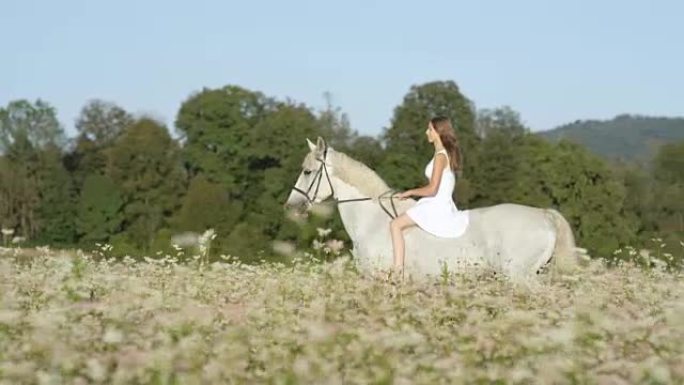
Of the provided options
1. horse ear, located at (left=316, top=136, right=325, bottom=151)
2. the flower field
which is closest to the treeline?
horse ear, located at (left=316, top=136, right=325, bottom=151)

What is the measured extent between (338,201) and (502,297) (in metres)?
6.48

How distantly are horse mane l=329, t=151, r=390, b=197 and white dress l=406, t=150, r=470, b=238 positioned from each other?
3.47 feet

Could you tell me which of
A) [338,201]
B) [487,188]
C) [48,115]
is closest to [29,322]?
[338,201]

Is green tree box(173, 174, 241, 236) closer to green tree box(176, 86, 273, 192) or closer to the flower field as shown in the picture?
green tree box(176, 86, 273, 192)

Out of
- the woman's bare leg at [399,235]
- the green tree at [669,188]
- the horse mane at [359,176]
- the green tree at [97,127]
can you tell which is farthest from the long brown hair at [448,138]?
the green tree at [97,127]

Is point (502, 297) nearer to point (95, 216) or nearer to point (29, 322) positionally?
point (29, 322)

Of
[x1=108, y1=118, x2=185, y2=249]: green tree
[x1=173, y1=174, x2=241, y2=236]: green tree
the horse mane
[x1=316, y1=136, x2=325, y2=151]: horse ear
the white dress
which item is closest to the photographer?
the white dress

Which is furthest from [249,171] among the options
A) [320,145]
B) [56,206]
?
[320,145]

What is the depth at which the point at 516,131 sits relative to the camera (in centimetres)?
8581

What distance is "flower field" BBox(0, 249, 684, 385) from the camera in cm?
563

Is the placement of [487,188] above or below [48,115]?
below

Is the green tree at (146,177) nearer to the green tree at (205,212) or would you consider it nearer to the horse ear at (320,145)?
the green tree at (205,212)

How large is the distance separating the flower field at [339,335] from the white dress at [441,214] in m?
4.30

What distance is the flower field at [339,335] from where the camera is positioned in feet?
18.5
